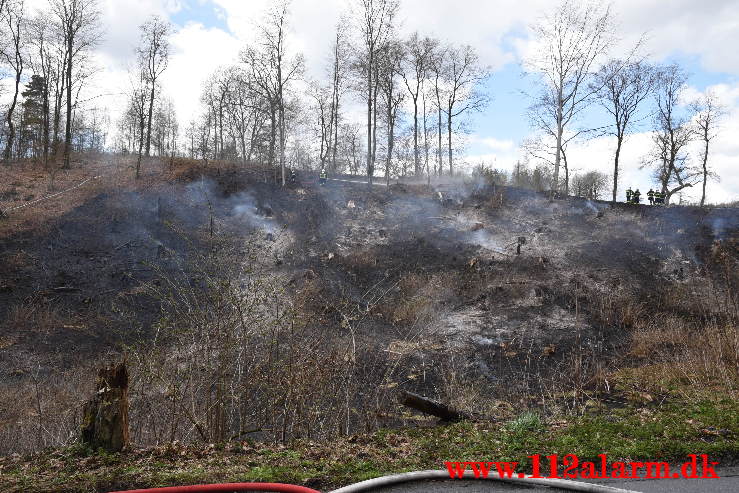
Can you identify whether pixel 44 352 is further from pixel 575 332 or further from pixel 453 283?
pixel 575 332

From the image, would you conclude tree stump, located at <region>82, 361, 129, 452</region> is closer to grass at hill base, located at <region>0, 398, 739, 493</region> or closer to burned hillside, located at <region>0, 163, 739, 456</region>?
grass at hill base, located at <region>0, 398, 739, 493</region>

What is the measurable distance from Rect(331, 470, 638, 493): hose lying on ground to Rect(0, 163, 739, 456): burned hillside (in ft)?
7.69

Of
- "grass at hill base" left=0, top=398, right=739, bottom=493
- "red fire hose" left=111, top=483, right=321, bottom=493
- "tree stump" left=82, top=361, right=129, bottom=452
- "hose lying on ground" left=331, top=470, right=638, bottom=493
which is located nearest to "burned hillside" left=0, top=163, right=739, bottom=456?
"tree stump" left=82, top=361, right=129, bottom=452

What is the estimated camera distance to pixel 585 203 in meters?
23.8

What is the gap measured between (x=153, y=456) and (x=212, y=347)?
1604mm

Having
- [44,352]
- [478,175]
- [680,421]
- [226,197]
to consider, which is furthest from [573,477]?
[478,175]

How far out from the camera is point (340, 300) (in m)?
→ 11.1

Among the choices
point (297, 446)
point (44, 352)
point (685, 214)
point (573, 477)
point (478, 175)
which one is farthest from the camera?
point (478, 175)

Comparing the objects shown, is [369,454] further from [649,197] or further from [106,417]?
[649,197]

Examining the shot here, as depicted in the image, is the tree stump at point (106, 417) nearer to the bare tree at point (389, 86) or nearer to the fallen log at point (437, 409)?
the fallen log at point (437, 409)

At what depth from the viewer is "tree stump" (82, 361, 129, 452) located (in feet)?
16.4

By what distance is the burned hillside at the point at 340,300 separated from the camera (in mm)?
6738

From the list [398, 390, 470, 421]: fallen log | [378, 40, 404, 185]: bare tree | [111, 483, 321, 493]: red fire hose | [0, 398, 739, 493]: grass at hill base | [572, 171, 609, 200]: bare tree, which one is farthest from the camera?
[572, 171, 609, 200]: bare tree

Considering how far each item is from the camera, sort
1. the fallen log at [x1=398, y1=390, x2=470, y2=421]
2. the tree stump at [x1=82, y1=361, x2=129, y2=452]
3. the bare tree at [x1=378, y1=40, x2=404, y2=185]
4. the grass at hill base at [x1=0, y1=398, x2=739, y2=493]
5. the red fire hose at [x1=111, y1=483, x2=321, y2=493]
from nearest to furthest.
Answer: the red fire hose at [x1=111, y1=483, x2=321, y2=493]
the grass at hill base at [x1=0, y1=398, x2=739, y2=493]
the tree stump at [x1=82, y1=361, x2=129, y2=452]
the fallen log at [x1=398, y1=390, x2=470, y2=421]
the bare tree at [x1=378, y1=40, x2=404, y2=185]
